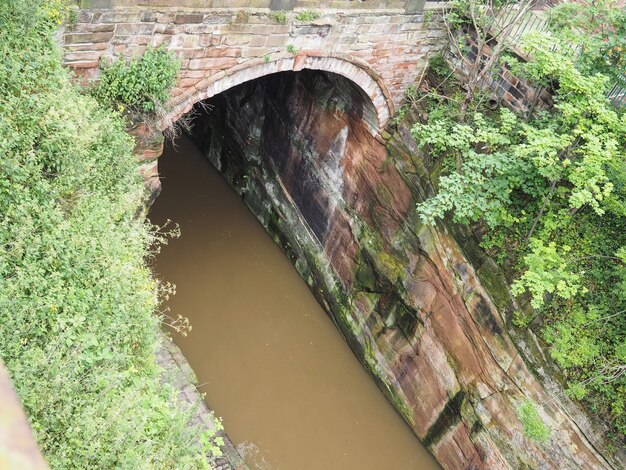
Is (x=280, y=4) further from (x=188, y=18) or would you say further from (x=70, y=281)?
(x=70, y=281)

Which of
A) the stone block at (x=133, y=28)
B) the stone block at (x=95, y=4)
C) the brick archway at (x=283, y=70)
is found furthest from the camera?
the brick archway at (x=283, y=70)

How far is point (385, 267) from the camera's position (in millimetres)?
8969

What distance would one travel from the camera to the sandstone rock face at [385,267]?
288 inches

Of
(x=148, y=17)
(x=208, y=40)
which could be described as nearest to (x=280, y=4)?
(x=208, y=40)

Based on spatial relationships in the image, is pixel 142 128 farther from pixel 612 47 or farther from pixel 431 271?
pixel 612 47

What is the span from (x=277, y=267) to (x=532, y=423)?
535cm

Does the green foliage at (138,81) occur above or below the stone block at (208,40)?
below

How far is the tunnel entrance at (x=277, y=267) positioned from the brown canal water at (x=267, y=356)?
19 millimetres

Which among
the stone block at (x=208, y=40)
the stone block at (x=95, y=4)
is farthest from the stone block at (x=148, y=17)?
the stone block at (x=208, y=40)

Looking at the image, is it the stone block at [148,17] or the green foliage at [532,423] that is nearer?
the stone block at [148,17]

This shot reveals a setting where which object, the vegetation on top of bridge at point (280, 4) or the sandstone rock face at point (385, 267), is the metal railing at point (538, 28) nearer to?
the vegetation on top of bridge at point (280, 4)

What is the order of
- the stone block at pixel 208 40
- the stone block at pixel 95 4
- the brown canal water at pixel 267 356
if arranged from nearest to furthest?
1. the stone block at pixel 95 4
2. the stone block at pixel 208 40
3. the brown canal water at pixel 267 356

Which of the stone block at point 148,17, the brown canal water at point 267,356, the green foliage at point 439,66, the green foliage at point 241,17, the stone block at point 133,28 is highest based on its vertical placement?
the stone block at point 148,17

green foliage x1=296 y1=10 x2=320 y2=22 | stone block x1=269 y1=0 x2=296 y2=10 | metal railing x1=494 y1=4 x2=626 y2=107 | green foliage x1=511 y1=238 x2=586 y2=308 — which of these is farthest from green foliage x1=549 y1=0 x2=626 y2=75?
stone block x1=269 y1=0 x2=296 y2=10
